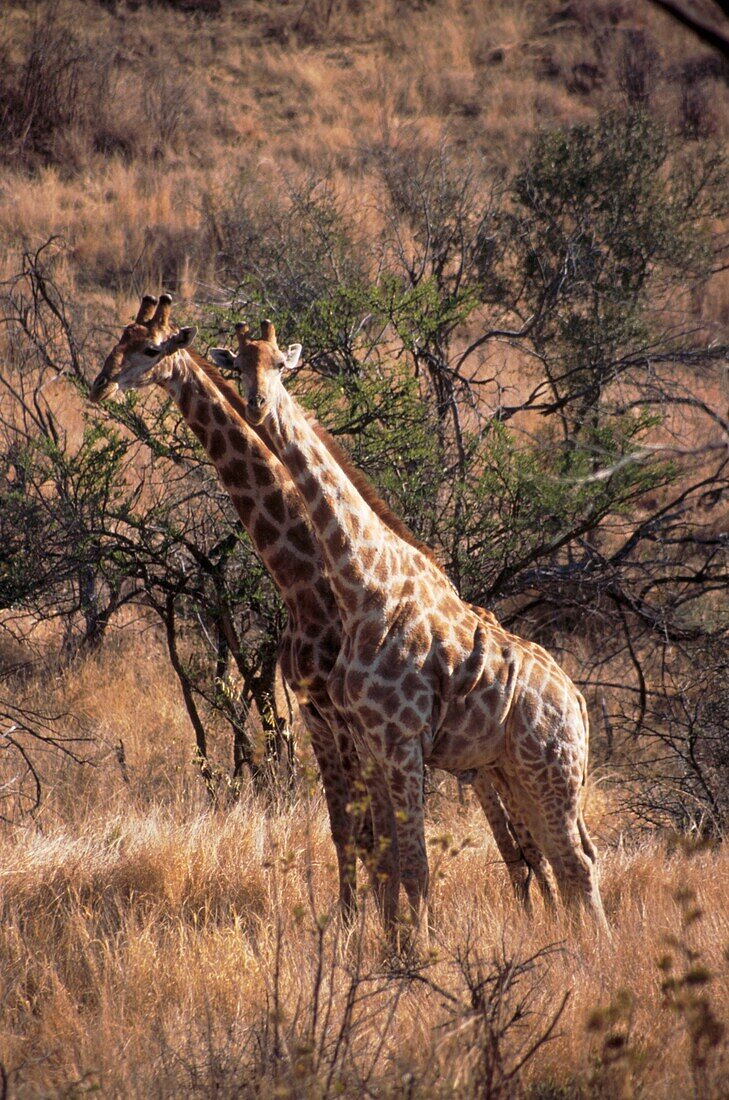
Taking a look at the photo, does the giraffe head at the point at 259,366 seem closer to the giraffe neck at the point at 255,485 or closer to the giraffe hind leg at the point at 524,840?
the giraffe neck at the point at 255,485

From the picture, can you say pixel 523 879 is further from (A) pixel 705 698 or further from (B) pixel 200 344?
(B) pixel 200 344

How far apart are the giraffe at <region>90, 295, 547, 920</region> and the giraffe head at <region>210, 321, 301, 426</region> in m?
0.56

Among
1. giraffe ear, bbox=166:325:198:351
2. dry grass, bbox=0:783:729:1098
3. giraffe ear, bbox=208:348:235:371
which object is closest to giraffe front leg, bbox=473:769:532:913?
dry grass, bbox=0:783:729:1098

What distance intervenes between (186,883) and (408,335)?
3.75 meters

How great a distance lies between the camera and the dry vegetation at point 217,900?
147 inches

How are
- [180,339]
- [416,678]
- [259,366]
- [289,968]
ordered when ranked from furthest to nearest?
[180,339] < [416,678] < [259,366] < [289,968]

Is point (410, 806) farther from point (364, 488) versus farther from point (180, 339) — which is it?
point (180, 339)

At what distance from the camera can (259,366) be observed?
196 inches

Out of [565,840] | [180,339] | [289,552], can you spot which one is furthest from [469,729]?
[180,339]

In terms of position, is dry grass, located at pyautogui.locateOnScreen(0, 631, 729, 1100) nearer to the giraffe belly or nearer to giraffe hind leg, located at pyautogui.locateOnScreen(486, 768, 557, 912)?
giraffe hind leg, located at pyautogui.locateOnScreen(486, 768, 557, 912)

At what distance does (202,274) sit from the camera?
17.9 meters

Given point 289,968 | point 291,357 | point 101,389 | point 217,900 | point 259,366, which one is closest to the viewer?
point 289,968

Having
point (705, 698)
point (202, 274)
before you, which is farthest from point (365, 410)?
point (202, 274)

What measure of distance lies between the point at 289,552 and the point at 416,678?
1057 mm
